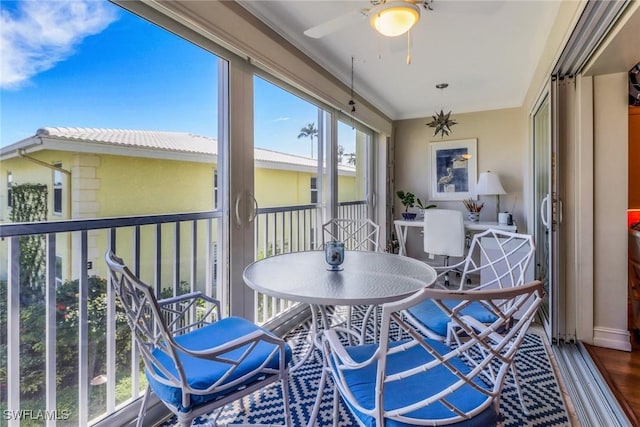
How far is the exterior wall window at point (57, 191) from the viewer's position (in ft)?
4.23

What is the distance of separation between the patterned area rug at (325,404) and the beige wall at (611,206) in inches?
23.8

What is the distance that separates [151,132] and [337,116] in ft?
6.77

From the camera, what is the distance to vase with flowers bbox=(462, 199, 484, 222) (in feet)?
13.0

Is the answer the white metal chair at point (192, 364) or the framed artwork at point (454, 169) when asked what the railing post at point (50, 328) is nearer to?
the white metal chair at point (192, 364)

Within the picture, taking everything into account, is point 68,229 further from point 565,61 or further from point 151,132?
point 565,61

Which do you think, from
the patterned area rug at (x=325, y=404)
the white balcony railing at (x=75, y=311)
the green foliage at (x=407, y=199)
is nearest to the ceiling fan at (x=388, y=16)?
the white balcony railing at (x=75, y=311)

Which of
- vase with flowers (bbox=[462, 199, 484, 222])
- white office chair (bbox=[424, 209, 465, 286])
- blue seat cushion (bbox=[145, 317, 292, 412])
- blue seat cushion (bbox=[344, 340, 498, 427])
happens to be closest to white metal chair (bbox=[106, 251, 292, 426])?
blue seat cushion (bbox=[145, 317, 292, 412])

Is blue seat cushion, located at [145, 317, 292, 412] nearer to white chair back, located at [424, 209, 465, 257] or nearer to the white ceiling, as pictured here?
the white ceiling

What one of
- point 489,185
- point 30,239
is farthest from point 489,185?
point 30,239

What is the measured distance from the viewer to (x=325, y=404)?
5.49 ft

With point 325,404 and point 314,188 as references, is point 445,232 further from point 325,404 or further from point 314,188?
point 325,404

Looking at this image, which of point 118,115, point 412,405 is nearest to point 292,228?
point 118,115

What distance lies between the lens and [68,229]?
1.33 metres

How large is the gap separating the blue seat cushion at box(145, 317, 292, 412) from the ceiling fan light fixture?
1717 millimetres
